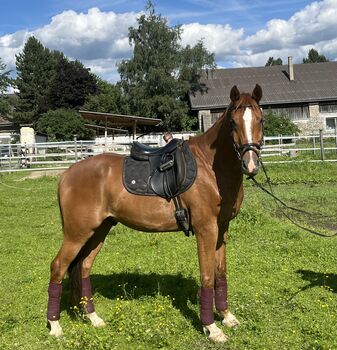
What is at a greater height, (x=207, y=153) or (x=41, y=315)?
(x=207, y=153)

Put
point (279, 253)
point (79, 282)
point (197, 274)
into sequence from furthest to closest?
point (279, 253) → point (197, 274) → point (79, 282)

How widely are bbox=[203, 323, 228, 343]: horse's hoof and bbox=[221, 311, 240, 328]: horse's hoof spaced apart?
0.91 ft

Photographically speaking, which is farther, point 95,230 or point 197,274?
point 197,274

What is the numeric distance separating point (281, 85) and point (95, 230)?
51.1 meters

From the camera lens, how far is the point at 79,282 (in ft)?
17.6

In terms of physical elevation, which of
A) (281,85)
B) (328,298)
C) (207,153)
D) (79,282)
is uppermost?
(281,85)

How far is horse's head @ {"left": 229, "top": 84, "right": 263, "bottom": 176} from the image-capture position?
404 centimetres

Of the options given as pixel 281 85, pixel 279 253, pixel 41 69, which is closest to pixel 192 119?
pixel 281 85

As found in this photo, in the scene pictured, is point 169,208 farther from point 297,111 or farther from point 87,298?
point 297,111

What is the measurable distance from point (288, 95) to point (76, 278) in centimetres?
4939

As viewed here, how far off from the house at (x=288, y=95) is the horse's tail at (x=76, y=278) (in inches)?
1766

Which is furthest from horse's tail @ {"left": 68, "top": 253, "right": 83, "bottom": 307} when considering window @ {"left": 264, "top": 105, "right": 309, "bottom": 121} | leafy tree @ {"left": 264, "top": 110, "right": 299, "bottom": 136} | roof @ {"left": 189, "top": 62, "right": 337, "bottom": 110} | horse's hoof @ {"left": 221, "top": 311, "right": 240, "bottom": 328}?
window @ {"left": 264, "top": 105, "right": 309, "bottom": 121}

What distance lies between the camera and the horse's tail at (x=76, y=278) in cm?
529

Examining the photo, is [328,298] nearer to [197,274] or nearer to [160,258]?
[197,274]
